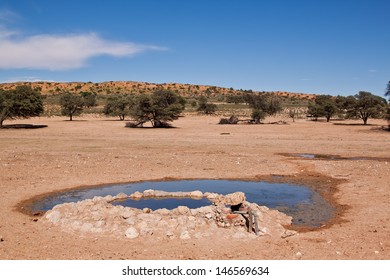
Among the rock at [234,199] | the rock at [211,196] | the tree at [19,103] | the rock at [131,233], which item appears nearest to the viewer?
the rock at [131,233]

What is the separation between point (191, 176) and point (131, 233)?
9063 millimetres

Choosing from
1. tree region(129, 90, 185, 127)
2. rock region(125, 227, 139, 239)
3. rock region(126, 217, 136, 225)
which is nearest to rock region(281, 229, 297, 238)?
rock region(125, 227, 139, 239)

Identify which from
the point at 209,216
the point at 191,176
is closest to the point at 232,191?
the point at 191,176

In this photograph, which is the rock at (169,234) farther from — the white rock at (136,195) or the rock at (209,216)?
the white rock at (136,195)

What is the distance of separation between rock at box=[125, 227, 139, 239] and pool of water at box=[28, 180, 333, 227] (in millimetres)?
Answer: 2970

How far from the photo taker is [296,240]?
1149cm

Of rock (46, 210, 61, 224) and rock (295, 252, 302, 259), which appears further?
rock (46, 210, 61, 224)

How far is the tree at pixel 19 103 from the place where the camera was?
49375 mm

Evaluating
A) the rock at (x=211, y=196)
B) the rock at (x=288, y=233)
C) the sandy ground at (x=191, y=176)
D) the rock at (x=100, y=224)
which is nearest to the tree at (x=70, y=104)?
the sandy ground at (x=191, y=176)

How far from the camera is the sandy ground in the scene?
34.9 feet

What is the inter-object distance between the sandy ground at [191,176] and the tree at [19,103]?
960cm

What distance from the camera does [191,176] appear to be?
2069cm

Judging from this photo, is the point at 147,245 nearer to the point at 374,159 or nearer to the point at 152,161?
the point at 152,161

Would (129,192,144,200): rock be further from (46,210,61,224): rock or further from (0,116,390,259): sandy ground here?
(46,210,61,224): rock
